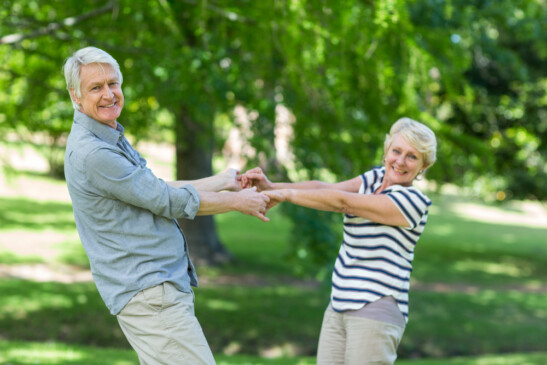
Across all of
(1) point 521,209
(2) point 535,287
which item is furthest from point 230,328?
(1) point 521,209

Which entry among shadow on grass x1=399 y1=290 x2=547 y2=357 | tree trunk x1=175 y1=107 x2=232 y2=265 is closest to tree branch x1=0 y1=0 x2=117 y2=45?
tree trunk x1=175 y1=107 x2=232 y2=265

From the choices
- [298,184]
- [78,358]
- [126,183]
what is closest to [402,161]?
[298,184]

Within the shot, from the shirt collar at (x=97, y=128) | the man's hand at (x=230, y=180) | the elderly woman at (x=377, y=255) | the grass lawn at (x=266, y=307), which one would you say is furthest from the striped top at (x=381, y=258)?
the grass lawn at (x=266, y=307)

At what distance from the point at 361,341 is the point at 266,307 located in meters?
7.81

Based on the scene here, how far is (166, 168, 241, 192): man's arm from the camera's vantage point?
10.3 feet

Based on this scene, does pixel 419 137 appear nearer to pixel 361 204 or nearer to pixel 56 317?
pixel 361 204

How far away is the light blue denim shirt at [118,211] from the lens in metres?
2.61

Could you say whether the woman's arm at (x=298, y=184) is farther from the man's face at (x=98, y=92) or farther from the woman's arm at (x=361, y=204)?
the man's face at (x=98, y=92)

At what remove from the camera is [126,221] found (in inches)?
105

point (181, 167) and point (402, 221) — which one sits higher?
point (402, 221)

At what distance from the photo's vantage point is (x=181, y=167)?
12.4 m

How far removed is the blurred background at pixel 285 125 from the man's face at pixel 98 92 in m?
2.58

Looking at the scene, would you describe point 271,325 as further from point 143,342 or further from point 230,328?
point 143,342

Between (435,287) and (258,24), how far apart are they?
31.1ft
